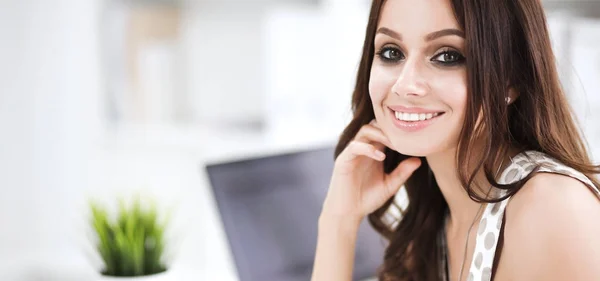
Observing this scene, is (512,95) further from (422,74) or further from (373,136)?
(373,136)

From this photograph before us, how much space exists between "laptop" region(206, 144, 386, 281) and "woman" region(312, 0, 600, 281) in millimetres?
229

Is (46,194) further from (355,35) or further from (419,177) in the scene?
(355,35)

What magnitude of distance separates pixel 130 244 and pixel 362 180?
43 centimetres

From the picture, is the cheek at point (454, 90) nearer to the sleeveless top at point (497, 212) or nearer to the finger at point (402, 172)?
the sleeveless top at point (497, 212)

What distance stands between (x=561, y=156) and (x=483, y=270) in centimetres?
20

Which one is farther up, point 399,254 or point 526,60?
point 526,60

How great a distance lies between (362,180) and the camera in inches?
52.0

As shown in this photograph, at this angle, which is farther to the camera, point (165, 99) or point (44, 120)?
point (165, 99)

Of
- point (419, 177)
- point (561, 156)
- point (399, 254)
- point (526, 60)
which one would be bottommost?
point (399, 254)

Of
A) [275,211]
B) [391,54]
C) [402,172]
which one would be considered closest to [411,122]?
[391,54]

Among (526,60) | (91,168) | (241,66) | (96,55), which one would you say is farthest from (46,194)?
(241,66)

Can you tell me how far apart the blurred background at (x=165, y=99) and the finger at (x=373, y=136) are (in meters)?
0.22

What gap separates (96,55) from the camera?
173 centimetres

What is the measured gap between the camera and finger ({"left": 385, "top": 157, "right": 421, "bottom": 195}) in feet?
4.26
